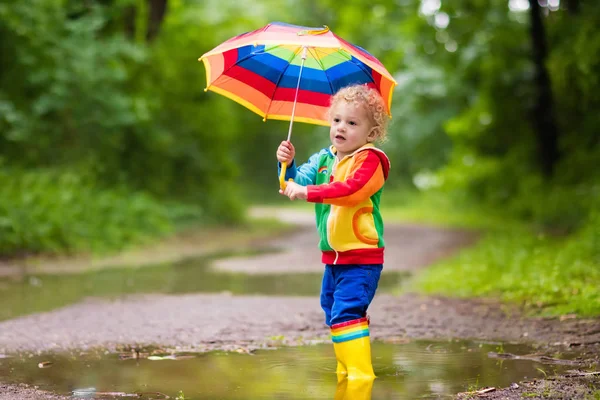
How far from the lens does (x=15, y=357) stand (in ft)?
18.4

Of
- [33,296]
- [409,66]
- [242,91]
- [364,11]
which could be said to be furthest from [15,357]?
[409,66]

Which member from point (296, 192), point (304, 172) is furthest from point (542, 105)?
point (296, 192)

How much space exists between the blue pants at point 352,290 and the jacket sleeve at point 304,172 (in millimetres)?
565

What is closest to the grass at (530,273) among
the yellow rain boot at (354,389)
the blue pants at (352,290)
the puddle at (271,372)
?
the puddle at (271,372)

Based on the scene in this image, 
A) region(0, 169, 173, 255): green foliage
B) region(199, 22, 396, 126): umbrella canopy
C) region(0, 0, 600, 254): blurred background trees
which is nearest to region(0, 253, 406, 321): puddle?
region(0, 169, 173, 255): green foliage

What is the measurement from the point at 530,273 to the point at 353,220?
4.27 m

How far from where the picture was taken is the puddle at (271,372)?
4.52m

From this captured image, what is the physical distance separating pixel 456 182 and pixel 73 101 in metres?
10.9

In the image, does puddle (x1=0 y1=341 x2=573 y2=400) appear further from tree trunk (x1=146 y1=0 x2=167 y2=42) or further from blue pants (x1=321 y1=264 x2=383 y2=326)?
tree trunk (x1=146 y1=0 x2=167 y2=42)

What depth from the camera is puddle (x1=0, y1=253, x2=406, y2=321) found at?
342 inches

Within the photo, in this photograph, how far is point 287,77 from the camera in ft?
18.0

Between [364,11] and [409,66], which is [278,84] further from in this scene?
[409,66]

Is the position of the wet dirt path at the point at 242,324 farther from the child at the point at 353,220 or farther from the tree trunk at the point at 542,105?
the tree trunk at the point at 542,105

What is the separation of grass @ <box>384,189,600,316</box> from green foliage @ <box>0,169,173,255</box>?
5203mm
